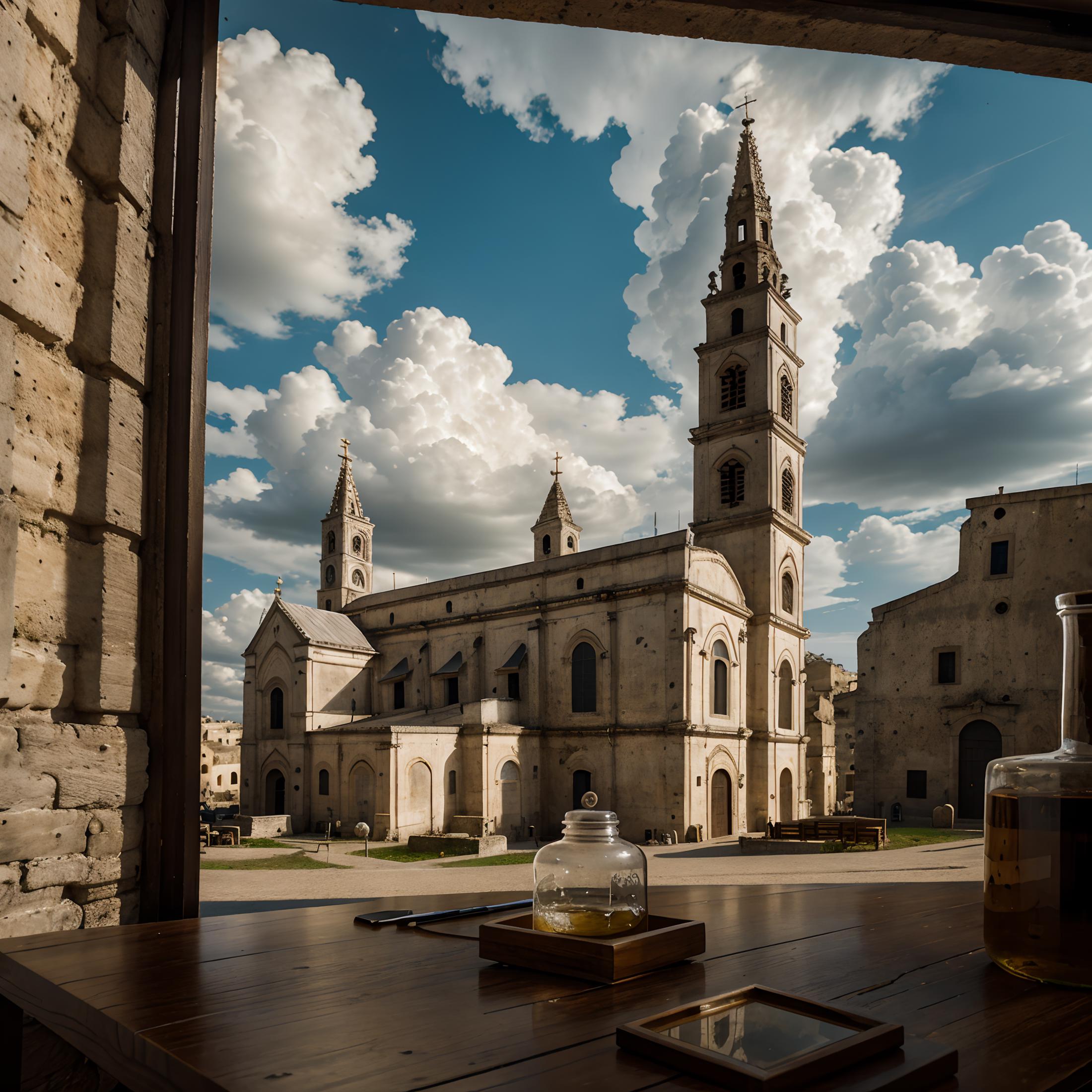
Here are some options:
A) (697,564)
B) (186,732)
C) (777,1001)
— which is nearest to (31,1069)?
(186,732)

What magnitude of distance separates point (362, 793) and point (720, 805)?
12170 millimetres

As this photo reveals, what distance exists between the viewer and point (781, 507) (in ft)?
98.6

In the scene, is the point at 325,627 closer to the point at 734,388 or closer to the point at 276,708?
the point at 276,708

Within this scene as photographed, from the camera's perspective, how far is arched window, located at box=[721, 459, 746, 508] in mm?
29875

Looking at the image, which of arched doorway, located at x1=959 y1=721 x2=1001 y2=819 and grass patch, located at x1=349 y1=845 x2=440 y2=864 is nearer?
grass patch, located at x1=349 y1=845 x2=440 y2=864

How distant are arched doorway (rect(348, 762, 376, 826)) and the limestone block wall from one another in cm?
2527

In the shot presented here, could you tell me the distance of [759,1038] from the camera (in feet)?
4.42

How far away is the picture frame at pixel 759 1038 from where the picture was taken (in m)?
1.15

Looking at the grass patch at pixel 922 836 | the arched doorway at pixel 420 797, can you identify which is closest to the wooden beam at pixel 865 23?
the grass patch at pixel 922 836

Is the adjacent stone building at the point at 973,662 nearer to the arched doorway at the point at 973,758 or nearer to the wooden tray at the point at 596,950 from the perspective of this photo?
the arched doorway at the point at 973,758

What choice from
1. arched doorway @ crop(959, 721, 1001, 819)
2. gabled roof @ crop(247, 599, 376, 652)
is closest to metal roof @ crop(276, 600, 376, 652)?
gabled roof @ crop(247, 599, 376, 652)

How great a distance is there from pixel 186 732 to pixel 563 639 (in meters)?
25.8

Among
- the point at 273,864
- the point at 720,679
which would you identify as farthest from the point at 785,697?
the point at 273,864

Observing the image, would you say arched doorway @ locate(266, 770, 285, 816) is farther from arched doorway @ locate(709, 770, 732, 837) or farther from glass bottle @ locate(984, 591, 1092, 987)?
glass bottle @ locate(984, 591, 1092, 987)
